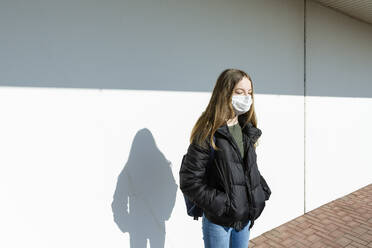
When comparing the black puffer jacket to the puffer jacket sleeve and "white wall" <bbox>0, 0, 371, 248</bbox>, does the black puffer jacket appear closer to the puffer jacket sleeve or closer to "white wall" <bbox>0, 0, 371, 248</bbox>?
the puffer jacket sleeve

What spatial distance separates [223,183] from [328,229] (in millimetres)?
2457

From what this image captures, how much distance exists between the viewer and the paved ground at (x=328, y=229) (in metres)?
2.88

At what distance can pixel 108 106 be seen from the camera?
1.94 meters

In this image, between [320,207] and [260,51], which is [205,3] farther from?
[320,207]

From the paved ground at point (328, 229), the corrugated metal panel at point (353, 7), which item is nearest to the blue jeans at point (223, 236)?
the paved ground at point (328, 229)

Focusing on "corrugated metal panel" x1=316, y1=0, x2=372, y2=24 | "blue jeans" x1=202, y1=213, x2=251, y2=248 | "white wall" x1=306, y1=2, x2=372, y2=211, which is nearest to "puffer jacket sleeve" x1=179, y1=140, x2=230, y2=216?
"blue jeans" x1=202, y1=213, x2=251, y2=248

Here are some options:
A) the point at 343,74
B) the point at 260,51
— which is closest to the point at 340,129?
the point at 343,74

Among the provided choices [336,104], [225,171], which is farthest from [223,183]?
[336,104]

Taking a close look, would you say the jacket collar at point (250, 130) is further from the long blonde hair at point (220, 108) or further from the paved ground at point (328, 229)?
the paved ground at point (328, 229)

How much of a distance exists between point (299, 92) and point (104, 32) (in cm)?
250

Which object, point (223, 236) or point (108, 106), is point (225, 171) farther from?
point (108, 106)

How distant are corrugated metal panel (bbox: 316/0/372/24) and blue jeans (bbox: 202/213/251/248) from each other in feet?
10.5

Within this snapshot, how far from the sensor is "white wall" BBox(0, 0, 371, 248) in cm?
164

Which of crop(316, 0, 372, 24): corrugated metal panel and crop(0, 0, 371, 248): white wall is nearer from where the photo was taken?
crop(0, 0, 371, 248): white wall
